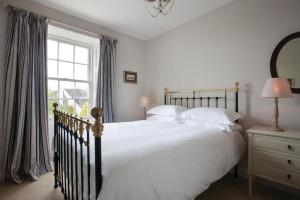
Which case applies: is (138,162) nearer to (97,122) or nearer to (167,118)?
(97,122)

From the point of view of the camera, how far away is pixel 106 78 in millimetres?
3307

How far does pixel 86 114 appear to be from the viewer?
3359mm

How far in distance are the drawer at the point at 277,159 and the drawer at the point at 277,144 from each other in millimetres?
61

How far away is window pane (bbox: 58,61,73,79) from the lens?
9.99 feet

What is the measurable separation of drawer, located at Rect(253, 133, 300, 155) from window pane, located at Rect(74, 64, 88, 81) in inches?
122

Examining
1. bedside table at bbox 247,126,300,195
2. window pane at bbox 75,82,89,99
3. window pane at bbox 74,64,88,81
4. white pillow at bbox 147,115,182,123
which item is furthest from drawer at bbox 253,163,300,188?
window pane at bbox 74,64,88,81

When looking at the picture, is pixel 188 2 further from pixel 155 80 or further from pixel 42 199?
pixel 42 199

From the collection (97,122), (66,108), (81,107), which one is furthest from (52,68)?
(97,122)

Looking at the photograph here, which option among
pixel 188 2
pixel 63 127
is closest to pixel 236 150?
pixel 63 127

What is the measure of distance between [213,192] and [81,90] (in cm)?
286

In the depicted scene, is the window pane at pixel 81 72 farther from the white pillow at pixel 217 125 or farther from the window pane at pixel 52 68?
the white pillow at pixel 217 125

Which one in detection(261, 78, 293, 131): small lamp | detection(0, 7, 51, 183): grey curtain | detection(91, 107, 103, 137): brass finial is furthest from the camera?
detection(0, 7, 51, 183): grey curtain

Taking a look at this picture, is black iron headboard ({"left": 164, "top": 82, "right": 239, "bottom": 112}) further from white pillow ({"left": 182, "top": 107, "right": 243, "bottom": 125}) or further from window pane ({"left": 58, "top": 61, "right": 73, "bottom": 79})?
window pane ({"left": 58, "top": 61, "right": 73, "bottom": 79})

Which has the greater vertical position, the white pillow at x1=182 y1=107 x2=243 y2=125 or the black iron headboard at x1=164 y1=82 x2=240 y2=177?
the black iron headboard at x1=164 y1=82 x2=240 y2=177
